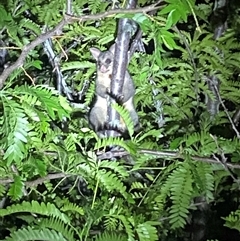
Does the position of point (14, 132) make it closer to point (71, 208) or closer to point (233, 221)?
point (71, 208)

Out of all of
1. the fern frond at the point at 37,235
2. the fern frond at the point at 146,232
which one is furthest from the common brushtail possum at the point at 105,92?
the fern frond at the point at 37,235

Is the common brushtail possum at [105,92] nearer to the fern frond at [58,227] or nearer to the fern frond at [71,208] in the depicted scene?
the fern frond at [71,208]

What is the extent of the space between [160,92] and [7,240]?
1040mm

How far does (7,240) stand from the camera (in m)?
1.22

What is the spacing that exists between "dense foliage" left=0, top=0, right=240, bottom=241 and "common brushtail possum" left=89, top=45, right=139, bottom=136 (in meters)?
0.05

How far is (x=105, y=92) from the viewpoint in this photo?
1.92 m

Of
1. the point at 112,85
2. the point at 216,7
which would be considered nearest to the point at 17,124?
the point at 112,85

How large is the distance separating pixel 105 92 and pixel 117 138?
1.59 feet

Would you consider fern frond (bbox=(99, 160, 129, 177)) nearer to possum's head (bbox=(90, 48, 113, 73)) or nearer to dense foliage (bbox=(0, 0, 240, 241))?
dense foliage (bbox=(0, 0, 240, 241))

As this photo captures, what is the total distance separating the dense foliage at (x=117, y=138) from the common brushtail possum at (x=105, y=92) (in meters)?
0.05

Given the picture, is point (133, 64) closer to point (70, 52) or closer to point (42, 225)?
point (70, 52)

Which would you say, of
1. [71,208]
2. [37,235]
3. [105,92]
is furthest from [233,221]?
[105,92]

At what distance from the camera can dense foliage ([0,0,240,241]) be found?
1152 mm

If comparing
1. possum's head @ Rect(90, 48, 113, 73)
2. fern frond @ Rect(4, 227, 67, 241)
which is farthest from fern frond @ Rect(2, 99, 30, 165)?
possum's head @ Rect(90, 48, 113, 73)
